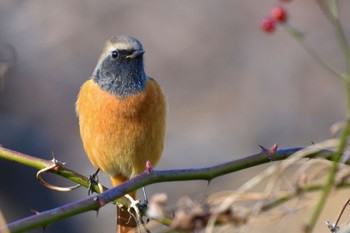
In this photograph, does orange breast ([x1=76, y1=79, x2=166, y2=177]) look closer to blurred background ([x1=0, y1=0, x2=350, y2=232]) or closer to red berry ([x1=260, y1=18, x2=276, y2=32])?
red berry ([x1=260, y1=18, x2=276, y2=32])

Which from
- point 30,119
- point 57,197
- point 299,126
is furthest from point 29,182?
point 299,126

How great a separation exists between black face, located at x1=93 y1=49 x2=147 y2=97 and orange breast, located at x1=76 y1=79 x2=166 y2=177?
A: 0.06 metres

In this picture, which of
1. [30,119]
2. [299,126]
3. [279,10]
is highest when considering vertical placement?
[279,10]

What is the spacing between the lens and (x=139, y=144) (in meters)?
4.53

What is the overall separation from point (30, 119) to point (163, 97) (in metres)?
6.59

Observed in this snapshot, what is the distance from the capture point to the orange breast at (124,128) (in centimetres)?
452

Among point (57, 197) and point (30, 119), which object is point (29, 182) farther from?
point (30, 119)

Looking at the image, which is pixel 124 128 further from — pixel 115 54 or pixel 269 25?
pixel 269 25

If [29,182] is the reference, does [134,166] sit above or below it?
above

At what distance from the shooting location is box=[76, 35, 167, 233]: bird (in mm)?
4523

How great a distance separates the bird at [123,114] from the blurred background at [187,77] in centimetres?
477

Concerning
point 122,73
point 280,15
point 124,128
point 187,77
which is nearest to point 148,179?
point 280,15

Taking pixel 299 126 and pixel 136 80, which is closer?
pixel 136 80

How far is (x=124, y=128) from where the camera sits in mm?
4512
